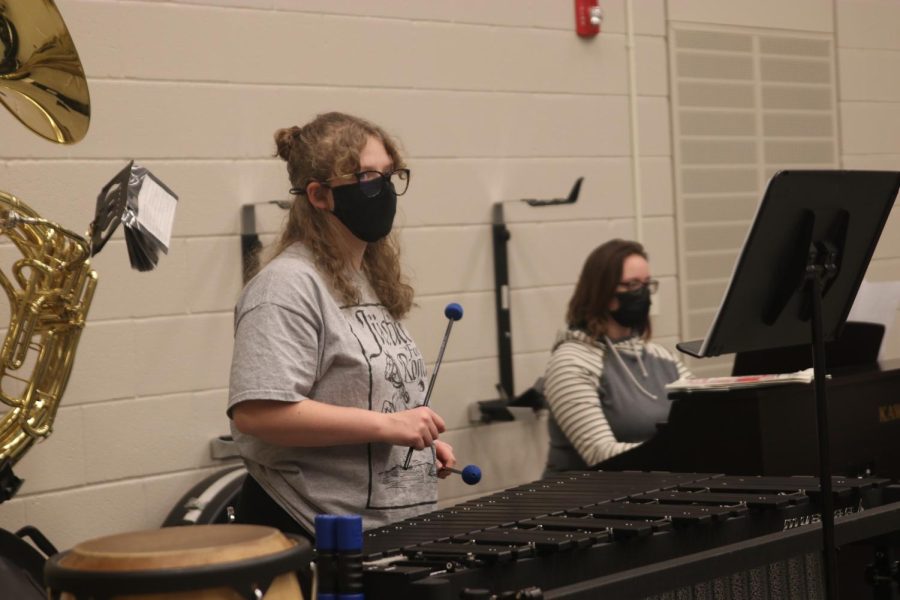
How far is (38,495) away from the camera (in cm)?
309

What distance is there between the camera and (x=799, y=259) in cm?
221

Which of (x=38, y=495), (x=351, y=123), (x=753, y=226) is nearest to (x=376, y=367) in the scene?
(x=351, y=123)

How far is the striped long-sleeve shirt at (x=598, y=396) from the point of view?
341 centimetres

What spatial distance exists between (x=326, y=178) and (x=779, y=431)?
3.78 feet

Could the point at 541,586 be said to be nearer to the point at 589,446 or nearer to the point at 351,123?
the point at 351,123

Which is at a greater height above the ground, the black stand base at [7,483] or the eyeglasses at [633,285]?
the eyeglasses at [633,285]

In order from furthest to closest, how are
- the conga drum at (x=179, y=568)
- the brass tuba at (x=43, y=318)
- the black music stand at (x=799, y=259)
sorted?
1. the brass tuba at (x=43, y=318)
2. the black music stand at (x=799, y=259)
3. the conga drum at (x=179, y=568)

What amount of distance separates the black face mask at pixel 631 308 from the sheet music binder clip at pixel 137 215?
4.46 ft

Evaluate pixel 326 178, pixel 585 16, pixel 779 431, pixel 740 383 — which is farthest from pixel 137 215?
pixel 585 16

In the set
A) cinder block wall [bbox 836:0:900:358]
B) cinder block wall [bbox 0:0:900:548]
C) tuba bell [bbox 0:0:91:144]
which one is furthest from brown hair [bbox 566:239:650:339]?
cinder block wall [bbox 836:0:900:358]

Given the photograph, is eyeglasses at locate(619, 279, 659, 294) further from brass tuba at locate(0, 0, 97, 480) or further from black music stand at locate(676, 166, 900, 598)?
brass tuba at locate(0, 0, 97, 480)

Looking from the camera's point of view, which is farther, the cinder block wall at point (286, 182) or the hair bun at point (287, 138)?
the cinder block wall at point (286, 182)

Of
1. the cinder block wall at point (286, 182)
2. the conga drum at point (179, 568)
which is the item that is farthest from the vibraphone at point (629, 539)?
the cinder block wall at point (286, 182)

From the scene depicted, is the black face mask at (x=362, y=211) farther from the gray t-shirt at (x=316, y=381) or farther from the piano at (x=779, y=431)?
the piano at (x=779, y=431)
